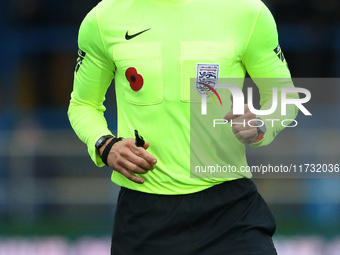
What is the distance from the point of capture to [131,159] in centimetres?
164

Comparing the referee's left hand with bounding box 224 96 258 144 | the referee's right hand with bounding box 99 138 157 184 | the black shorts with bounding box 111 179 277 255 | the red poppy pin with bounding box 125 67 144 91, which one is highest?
the red poppy pin with bounding box 125 67 144 91

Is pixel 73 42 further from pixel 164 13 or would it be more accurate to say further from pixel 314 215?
pixel 164 13

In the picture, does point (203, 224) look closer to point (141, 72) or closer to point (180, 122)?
point (180, 122)

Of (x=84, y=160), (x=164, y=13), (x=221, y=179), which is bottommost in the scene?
(x=84, y=160)

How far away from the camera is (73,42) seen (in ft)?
15.5

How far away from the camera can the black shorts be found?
1.71 metres

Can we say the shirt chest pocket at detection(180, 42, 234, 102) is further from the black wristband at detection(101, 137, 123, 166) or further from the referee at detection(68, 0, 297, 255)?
the black wristband at detection(101, 137, 123, 166)


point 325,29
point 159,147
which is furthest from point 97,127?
point 325,29

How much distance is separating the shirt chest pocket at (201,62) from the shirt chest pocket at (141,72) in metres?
0.09

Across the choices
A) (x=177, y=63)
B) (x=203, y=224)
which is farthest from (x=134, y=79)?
(x=203, y=224)

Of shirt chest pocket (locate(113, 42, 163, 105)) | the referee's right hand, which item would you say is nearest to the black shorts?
the referee's right hand

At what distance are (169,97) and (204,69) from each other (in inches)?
6.2

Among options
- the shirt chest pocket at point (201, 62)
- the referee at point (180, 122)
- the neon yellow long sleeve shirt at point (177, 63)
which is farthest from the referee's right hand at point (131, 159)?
the shirt chest pocket at point (201, 62)

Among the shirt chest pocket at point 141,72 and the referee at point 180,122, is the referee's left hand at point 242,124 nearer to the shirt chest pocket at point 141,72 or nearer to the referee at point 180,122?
the referee at point 180,122
